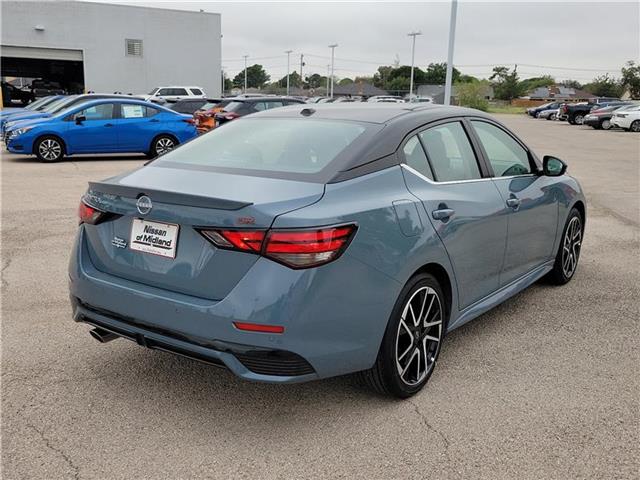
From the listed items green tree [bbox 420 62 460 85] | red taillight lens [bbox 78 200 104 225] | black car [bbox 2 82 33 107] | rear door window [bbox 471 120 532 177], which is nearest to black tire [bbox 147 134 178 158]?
rear door window [bbox 471 120 532 177]

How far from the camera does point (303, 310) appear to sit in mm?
2775

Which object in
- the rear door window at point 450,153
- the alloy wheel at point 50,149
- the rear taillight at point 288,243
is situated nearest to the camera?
the rear taillight at point 288,243

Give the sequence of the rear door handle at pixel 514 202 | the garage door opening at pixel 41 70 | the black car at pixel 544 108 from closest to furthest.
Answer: the rear door handle at pixel 514 202, the garage door opening at pixel 41 70, the black car at pixel 544 108

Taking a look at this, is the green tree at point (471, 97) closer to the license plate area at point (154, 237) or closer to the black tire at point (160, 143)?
the black tire at point (160, 143)

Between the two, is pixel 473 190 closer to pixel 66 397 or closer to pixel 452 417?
pixel 452 417

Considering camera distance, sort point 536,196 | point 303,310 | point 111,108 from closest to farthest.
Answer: point 303,310 → point 536,196 → point 111,108

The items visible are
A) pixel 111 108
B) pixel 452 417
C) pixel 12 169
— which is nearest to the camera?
pixel 452 417

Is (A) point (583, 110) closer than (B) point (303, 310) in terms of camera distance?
No

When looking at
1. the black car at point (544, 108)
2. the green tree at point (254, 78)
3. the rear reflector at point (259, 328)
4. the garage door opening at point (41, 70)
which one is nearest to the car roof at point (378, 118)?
the rear reflector at point (259, 328)

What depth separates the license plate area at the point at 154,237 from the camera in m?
2.99

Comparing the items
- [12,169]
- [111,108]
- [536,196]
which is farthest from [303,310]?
[111,108]

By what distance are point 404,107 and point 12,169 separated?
452 inches

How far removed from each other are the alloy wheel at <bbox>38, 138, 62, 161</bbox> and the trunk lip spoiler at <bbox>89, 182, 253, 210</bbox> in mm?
12272

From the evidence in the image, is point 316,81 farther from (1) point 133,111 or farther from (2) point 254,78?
(1) point 133,111
